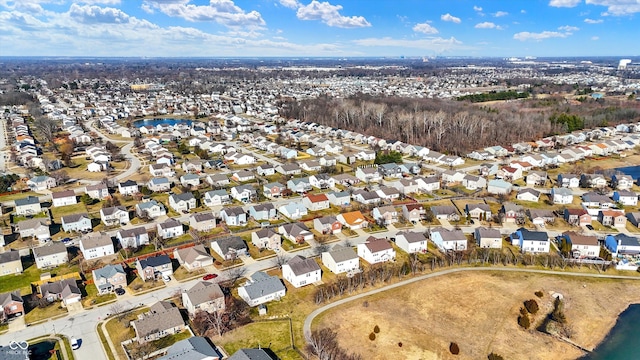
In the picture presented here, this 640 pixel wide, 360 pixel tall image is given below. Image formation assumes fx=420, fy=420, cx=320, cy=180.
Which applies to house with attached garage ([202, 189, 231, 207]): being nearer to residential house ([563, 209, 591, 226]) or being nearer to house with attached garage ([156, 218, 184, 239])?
house with attached garage ([156, 218, 184, 239])

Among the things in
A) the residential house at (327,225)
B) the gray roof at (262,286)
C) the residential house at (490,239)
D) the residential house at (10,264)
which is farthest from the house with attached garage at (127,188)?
the residential house at (490,239)

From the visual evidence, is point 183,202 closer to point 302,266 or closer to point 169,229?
point 169,229

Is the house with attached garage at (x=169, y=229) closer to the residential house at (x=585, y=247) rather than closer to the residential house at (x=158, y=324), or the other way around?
the residential house at (x=158, y=324)

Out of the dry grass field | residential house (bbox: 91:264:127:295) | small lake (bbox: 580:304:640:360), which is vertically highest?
residential house (bbox: 91:264:127:295)

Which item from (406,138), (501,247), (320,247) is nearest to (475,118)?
(406,138)

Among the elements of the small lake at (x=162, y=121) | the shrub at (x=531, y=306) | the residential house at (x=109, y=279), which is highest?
the small lake at (x=162, y=121)

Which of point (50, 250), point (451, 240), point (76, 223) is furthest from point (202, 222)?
point (451, 240)

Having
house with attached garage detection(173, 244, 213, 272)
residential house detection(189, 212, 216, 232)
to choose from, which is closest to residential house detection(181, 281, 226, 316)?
house with attached garage detection(173, 244, 213, 272)

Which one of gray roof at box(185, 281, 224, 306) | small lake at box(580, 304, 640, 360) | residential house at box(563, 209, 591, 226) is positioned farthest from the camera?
residential house at box(563, 209, 591, 226)
